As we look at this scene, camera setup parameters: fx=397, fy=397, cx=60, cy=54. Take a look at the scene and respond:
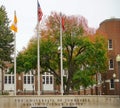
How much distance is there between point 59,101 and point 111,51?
108ft

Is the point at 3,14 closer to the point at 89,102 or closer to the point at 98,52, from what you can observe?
the point at 98,52

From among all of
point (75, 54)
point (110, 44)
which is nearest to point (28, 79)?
point (110, 44)

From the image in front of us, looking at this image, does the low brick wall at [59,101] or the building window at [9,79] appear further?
the building window at [9,79]

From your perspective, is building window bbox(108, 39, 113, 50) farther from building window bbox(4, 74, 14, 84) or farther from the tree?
building window bbox(4, 74, 14, 84)

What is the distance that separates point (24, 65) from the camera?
5641cm

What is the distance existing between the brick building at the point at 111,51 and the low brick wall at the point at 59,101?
2876 cm

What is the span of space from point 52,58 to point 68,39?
3658mm

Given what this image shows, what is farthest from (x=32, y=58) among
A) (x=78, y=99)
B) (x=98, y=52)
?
(x=78, y=99)

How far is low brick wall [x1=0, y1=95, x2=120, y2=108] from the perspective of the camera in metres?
39.1

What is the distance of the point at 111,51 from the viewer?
2783 inches

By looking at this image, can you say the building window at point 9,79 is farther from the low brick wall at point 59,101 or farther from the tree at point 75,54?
the low brick wall at point 59,101

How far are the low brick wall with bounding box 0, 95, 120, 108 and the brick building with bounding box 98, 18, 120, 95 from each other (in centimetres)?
2876

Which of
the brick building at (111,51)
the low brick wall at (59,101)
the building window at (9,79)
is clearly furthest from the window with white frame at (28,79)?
the low brick wall at (59,101)

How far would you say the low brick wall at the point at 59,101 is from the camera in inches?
1540
